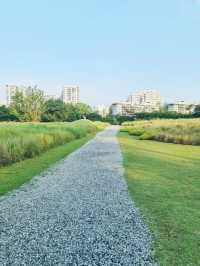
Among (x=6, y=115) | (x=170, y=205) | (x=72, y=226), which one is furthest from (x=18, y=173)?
(x=6, y=115)

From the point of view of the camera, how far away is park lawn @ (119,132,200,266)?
183 inches

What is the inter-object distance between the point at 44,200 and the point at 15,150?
8027mm

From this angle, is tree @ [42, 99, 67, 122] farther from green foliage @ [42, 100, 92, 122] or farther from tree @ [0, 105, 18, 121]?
tree @ [0, 105, 18, 121]

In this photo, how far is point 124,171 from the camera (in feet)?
38.7

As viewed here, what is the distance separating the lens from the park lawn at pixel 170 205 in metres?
4.64

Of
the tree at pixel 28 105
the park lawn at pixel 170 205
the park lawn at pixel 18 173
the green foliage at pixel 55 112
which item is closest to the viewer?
the park lawn at pixel 170 205

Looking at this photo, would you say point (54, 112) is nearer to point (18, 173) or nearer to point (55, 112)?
point (55, 112)

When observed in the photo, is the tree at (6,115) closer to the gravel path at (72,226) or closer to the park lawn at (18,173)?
the park lawn at (18,173)

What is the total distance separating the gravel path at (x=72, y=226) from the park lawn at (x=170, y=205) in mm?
265

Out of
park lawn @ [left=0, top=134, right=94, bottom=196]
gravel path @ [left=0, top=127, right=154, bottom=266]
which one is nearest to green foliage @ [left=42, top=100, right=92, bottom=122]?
park lawn @ [left=0, top=134, right=94, bottom=196]

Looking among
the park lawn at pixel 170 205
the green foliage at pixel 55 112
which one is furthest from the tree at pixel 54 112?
the park lawn at pixel 170 205

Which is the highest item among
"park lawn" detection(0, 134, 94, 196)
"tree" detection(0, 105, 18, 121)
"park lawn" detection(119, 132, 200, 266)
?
"tree" detection(0, 105, 18, 121)

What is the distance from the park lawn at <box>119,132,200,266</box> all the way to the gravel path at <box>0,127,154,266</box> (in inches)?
10.4

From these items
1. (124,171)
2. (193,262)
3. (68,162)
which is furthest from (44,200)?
(68,162)
